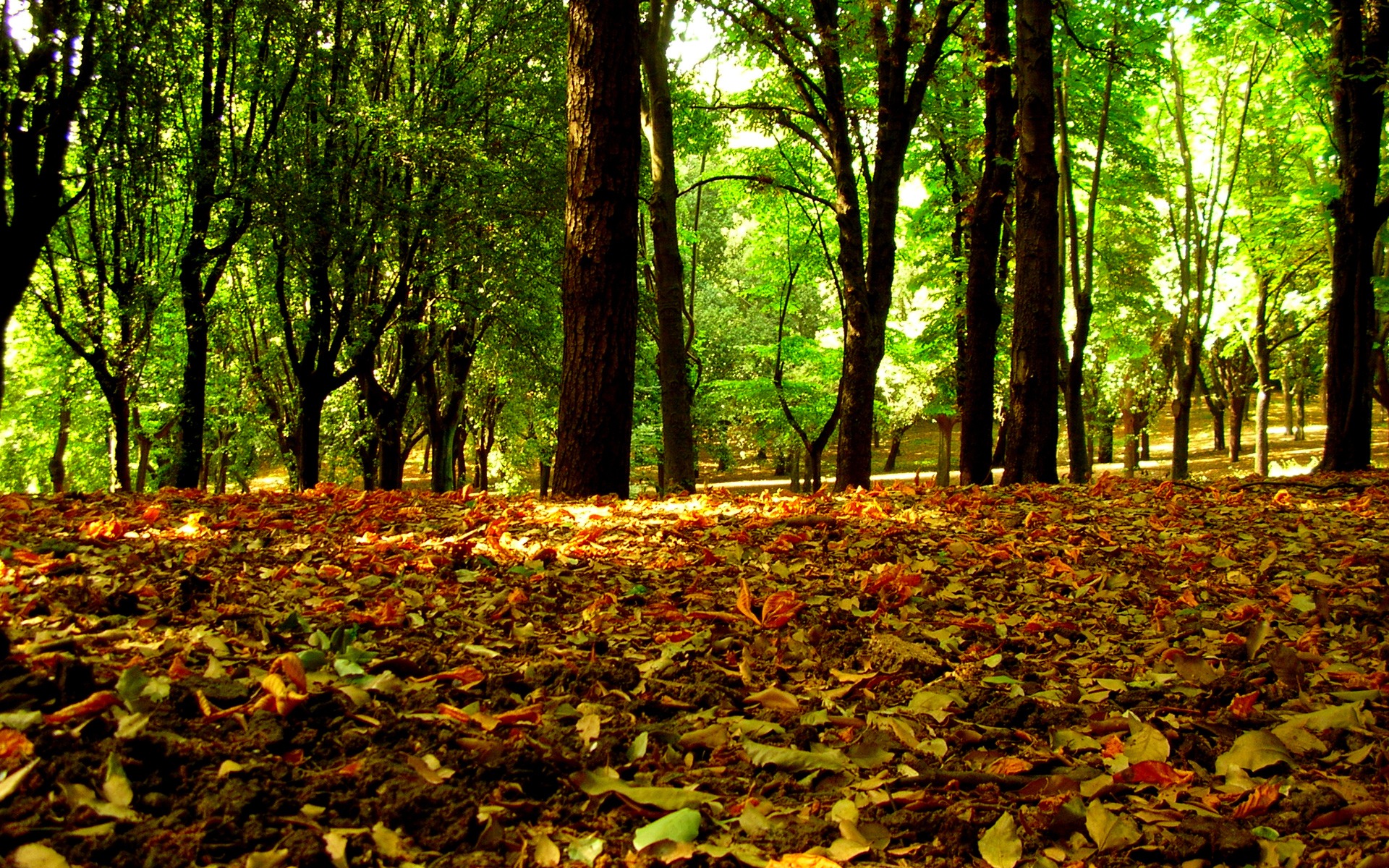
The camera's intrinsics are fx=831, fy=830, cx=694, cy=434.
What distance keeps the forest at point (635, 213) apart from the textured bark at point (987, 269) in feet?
0.12

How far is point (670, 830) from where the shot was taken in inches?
54.4

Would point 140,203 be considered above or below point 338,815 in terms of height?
above

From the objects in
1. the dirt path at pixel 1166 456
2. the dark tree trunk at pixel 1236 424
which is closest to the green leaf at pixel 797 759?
the dirt path at pixel 1166 456

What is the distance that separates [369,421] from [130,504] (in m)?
10.7

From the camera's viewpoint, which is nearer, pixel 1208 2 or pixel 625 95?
pixel 625 95

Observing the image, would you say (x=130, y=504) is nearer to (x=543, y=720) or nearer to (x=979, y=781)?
(x=543, y=720)

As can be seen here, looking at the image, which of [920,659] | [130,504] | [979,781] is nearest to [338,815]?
[979,781]

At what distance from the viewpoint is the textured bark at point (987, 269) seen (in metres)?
8.27

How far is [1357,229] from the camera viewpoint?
8.38 metres

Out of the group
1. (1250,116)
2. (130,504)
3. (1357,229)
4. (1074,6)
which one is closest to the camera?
(130,504)

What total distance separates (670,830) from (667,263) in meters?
7.59

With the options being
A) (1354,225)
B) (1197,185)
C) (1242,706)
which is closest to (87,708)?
(1242,706)

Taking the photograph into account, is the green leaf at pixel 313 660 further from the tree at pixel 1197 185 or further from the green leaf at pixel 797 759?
the tree at pixel 1197 185

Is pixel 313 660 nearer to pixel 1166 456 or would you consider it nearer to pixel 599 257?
pixel 599 257
